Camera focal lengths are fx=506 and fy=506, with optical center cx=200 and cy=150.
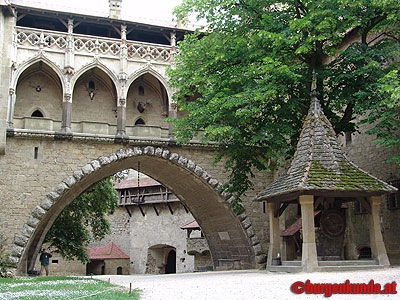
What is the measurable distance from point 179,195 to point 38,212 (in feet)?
23.2

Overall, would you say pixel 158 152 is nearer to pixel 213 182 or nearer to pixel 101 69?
pixel 213 182

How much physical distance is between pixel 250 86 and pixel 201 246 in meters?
17.5

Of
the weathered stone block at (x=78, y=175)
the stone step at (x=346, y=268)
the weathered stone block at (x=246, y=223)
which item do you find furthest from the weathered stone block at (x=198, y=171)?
the stone step at (x=346, y=268)

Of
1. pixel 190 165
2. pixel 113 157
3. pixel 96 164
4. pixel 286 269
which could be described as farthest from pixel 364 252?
pixel 96 164

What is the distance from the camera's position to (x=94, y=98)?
21250 millimetres

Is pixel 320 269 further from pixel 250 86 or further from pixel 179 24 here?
pixel 179 24

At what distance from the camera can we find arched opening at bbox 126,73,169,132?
2180 cm

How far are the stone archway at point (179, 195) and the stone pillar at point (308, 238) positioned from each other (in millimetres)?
8768

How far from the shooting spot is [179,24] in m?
21.1

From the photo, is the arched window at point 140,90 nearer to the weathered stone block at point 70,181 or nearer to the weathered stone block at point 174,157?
the weathered stone block at point 174,157

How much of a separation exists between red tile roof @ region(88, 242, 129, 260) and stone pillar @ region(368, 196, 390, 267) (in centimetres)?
2504

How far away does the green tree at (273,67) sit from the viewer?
44.5 feet

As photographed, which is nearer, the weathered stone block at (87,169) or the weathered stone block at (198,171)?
the weathered stone block at (87,169)

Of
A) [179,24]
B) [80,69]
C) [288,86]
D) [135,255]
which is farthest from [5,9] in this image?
[135,255]
